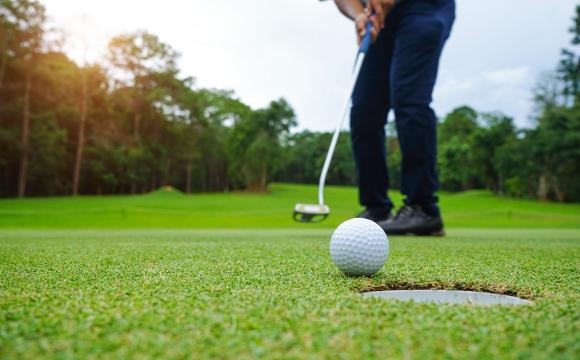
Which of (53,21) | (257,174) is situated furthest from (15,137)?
(257,174)

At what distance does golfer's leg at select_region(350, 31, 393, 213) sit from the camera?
4102mm

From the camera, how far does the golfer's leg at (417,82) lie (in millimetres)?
3613

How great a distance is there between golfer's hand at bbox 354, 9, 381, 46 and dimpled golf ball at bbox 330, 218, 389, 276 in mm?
2206

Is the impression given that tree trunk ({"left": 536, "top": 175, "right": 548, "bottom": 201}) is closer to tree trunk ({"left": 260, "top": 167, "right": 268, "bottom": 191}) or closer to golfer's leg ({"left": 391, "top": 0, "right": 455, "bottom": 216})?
tree trunk ({"left": 260, "top": 167, "right": 268, "bottom": 191})

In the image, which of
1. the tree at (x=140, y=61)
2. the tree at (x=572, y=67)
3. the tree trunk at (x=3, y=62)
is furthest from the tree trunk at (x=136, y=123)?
the tree at (x=572, y=67)

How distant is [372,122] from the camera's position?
4.13m

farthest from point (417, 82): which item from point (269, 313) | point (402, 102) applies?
Result: point (269, 313)

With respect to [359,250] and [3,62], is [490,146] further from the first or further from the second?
[359,250]

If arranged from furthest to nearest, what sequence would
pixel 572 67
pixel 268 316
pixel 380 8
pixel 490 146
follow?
pixel 490 146
pixel 572 67
pixel 380 8
pixel 268 316

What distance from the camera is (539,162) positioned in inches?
1255

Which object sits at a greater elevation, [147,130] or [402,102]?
[147,130]

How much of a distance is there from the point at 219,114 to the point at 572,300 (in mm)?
45355

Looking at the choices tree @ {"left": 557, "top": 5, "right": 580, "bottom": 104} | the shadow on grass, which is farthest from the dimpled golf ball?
tree @ {"left": 557, "top": 5, "right": 580, "bottom": 104}

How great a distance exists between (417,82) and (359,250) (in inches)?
89.1
